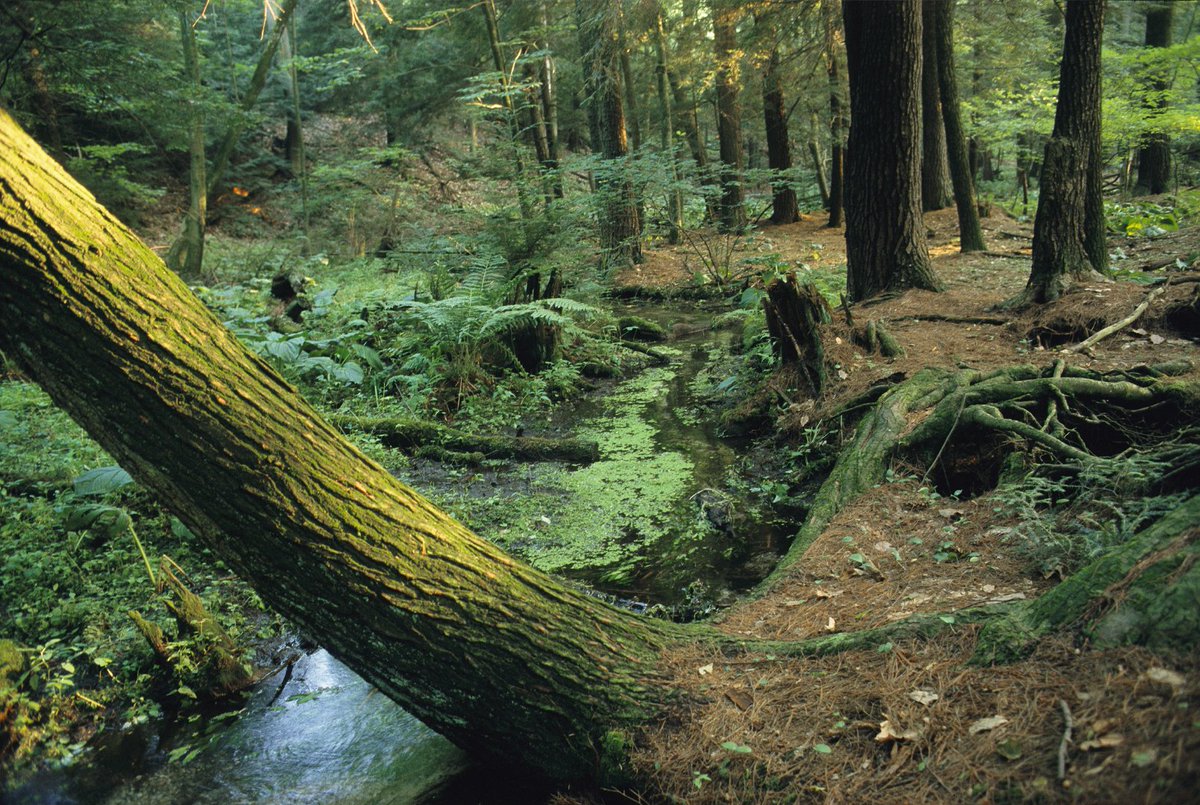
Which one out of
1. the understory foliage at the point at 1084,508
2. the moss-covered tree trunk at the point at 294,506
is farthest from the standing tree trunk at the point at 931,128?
the moss-covered tree trunk at the point at 294,506

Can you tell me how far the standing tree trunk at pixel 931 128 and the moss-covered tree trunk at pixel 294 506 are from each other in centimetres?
1084

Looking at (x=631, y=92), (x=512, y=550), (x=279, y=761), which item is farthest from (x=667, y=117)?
(x=279, y=761)

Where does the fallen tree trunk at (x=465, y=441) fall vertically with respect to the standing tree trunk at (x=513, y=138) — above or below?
below

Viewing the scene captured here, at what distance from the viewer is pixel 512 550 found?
16.0ft

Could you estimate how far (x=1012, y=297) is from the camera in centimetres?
695

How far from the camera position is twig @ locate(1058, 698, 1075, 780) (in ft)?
5.40

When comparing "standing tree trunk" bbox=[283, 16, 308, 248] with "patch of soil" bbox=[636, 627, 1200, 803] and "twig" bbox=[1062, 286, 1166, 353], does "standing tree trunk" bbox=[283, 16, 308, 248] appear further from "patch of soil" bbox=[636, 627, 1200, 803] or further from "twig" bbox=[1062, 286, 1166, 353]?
"patch of soil" bbox=[636, 627, 1200, 803]

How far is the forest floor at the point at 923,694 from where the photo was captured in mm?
1630

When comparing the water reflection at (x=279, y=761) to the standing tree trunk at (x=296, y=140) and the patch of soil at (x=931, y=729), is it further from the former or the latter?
the standing tree trunk at (x=296, y=140)

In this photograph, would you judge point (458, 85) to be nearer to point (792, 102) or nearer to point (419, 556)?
point (792, 102)

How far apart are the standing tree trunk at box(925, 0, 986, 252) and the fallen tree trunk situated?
283 inches

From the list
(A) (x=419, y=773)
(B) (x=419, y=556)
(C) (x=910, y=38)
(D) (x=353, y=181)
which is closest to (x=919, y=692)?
(B) (x=419, y=556)

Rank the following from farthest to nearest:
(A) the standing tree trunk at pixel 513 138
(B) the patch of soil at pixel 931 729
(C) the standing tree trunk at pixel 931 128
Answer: (C) the standing tree trunk at pixel 931 128, (A) the standing tree trunk at pixel 513 138, (B) the patch of soil at pixel 931 729

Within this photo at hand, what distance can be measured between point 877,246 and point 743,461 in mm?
3432
